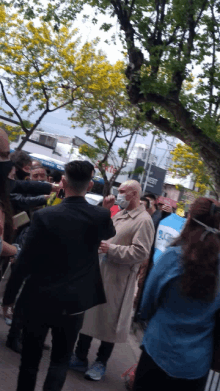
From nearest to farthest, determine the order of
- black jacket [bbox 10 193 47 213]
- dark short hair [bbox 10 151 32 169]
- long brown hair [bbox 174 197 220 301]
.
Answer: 1. long brown hair [bbox 174 197 220 301]
2. black jacket [bbox 10 193 47 213]
3. dark short hair [bbox 10 151 32 169]

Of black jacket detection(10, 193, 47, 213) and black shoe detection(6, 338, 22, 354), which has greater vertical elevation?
black jacket detection(10, 193, 47, 213)

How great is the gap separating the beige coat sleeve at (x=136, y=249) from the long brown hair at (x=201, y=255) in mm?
1681

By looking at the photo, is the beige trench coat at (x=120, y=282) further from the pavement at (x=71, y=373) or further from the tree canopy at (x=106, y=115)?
the tree canopy at (x=106, y=115)

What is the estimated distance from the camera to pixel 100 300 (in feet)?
10.7

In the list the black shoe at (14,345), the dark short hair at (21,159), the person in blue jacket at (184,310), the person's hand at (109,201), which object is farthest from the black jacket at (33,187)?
the person in blue jacket at (184,310)

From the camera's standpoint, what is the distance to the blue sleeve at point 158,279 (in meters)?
2.55

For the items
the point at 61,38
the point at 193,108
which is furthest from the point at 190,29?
the point at 61,38

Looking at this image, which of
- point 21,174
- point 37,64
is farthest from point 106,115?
point 21,174

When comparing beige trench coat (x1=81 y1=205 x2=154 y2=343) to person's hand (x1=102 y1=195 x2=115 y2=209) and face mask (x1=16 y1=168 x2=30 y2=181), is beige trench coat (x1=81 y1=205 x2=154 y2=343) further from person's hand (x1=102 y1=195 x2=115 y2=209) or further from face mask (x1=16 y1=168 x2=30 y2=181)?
face mask (x1=16 y1=168 x2=30 y2=181)

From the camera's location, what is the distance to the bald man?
4352 mm

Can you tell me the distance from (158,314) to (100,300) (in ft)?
2.53

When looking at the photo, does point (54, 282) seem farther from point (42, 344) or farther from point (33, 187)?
point (33, 187)

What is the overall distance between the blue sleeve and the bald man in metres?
1.65

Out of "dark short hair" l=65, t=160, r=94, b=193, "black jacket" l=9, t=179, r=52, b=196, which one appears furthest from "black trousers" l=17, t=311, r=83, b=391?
"black jacket" l=9, t=179, r=52, b=196
